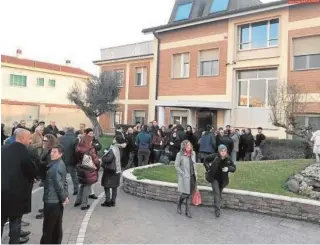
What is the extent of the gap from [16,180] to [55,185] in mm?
546

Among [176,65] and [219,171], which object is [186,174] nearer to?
[219,171]

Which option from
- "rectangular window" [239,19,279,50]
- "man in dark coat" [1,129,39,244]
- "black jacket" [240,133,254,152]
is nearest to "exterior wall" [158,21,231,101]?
"rectangular window" [239,19,279,50]

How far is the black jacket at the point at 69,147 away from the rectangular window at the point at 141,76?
765 inches

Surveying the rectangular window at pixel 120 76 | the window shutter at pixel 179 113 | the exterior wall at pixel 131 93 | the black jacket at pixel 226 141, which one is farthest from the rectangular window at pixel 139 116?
the black jacket at pixel 226 141

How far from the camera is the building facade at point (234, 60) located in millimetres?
18109

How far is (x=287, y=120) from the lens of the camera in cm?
1270

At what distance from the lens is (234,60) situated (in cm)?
2078

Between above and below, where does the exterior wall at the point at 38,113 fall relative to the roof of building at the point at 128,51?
below

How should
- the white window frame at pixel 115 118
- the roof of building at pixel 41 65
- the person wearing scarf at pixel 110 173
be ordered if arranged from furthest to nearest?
the roof of building at pixel 41 65 → the white window frame at pixel 115 118 → the person wearing scarf at pixel 110 173

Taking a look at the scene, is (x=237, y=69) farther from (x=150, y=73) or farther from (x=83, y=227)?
(x=83, y=227)

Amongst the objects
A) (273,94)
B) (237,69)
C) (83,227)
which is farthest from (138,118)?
(83,227)

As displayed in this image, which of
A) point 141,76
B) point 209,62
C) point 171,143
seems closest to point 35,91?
point 141,76

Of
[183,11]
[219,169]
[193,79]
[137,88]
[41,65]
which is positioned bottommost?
[219,169]

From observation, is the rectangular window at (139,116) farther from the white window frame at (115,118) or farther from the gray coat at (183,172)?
the gray coat at (183,172)
